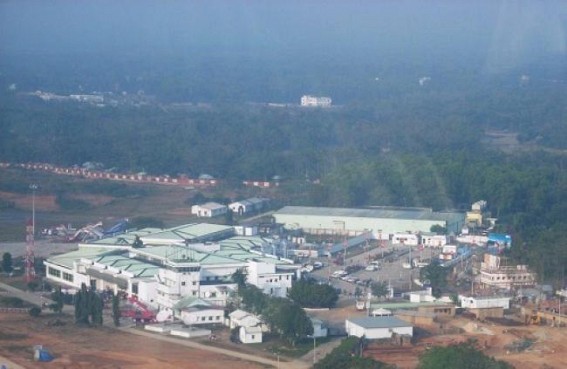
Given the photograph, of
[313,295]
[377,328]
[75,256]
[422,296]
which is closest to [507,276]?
[422,296]

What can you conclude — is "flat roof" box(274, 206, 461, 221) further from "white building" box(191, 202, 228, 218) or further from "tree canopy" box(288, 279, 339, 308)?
"tree canopy" box(288, 279, 339, 308)

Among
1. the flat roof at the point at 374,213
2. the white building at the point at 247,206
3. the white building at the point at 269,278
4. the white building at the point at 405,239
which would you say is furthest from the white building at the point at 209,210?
the white building at the point at 269,278

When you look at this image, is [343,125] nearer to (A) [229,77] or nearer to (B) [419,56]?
(A) [229,77]

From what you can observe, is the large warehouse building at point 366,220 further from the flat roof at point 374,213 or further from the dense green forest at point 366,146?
the dense green forest at point 366,146

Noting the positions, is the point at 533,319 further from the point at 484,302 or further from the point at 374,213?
the point at 374,213

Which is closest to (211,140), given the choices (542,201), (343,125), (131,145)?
(131,145)
